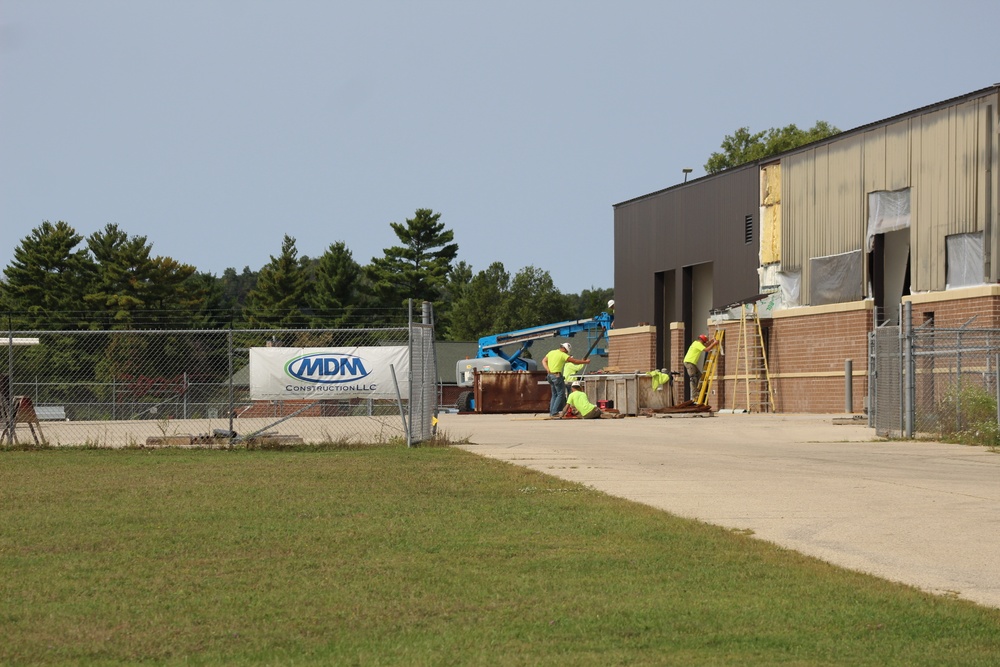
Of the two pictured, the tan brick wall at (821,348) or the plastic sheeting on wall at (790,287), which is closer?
the tan brick wall at (821,348)

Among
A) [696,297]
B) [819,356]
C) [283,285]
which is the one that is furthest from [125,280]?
[819,356]

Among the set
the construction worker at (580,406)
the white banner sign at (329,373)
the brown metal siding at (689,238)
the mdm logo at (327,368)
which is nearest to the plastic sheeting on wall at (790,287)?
the brown metal siding at (689,238)

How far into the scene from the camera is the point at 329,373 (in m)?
20.9

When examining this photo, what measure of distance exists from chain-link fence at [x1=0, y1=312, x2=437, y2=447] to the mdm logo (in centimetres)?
7

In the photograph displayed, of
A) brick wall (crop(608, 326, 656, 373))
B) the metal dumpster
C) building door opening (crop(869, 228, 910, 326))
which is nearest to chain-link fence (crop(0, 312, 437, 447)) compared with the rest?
the metal dumpster

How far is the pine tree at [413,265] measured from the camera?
79.6m

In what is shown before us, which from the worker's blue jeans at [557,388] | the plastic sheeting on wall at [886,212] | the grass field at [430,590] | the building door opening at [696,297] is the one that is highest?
the plastic sheeting on wall at [886,212]

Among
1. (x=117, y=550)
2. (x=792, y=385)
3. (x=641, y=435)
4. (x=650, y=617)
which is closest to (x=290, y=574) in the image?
(x=117, y=550)

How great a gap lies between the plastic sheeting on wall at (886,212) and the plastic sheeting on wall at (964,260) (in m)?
2.05

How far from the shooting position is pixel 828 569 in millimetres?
8406

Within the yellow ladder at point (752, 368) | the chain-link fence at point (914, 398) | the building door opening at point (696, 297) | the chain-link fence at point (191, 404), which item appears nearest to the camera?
the chain-link fence at point (191, 404)

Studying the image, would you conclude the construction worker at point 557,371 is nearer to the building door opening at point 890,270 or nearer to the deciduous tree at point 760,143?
the building door opening at point 890,270

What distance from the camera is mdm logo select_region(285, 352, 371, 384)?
822 inches

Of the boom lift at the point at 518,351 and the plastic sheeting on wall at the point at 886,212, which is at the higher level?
the plastic sheeting on wall at the point at 886,212
